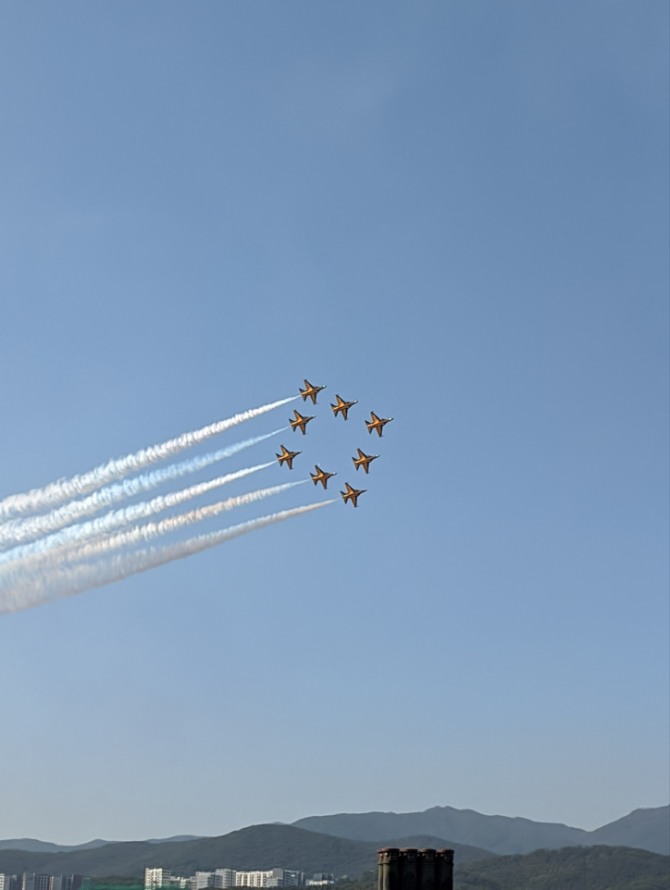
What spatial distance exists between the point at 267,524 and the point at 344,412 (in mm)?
30260

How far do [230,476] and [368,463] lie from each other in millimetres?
30315

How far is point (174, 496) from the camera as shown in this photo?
139m

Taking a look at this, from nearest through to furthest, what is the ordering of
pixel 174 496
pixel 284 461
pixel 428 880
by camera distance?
pixel 428 880 → pixel 174 496 → pixel 284 461

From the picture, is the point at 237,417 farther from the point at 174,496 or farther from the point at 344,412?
the point at 344,412

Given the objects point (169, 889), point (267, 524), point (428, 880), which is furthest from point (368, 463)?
point (428, 880)

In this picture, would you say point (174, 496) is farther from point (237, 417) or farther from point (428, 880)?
point (428, 880)

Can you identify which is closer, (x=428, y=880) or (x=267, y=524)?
(x=428, y=880)

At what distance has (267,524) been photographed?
142125 mm

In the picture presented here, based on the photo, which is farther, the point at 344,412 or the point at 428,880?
the point at 344,412

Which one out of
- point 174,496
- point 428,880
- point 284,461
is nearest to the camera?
point 428,880

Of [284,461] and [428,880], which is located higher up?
[284,461]

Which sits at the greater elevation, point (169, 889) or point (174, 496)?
point (174, 496)

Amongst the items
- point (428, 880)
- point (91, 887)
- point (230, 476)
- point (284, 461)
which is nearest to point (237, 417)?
point (230, 476)

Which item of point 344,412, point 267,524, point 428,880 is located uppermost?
point 344,412
